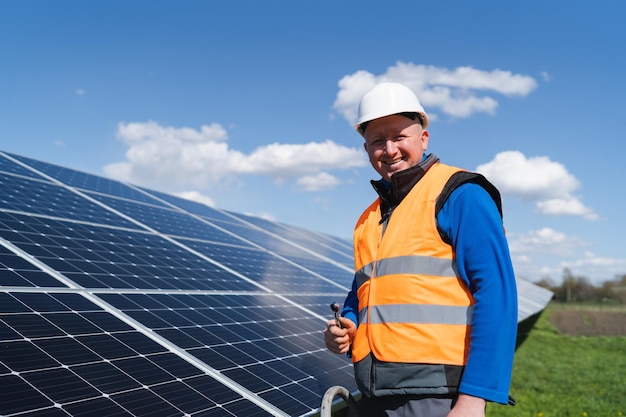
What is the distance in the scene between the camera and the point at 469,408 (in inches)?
105

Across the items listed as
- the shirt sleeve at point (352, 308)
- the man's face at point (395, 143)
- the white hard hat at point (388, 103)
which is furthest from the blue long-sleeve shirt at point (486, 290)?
the shirt sleeve at point (352, 308)

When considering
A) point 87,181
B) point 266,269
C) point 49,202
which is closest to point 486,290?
point 266,269

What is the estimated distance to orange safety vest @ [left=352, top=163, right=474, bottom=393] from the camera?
2.84 meters

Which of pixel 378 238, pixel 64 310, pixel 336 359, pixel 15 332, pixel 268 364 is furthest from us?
pixel 336 359

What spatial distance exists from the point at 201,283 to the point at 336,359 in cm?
208

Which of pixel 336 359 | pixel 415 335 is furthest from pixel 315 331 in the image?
pixel 415 335

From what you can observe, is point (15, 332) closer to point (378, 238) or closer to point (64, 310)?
point (64, 310)

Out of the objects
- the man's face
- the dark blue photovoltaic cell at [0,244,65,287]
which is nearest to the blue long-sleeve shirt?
the man's face

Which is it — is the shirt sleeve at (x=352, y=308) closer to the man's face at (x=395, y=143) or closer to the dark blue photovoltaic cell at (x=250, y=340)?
the man's face at (x=395, y=143)

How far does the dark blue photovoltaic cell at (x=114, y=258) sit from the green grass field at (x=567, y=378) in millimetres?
6255

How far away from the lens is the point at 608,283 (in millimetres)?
77500

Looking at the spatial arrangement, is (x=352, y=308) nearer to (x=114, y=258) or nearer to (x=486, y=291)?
(x=486, y=291)

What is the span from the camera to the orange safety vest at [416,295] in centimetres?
284

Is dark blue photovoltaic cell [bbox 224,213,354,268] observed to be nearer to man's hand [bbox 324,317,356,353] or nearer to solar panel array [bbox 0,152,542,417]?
solar panel array [bbox 0,152,542,417]
